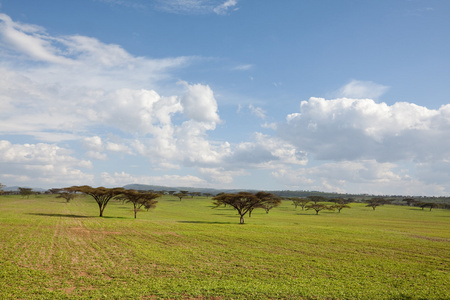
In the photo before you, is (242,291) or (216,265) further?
(216,265)

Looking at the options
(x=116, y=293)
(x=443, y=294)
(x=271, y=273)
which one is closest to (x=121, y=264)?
(x=116, y=293)

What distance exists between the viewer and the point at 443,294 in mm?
18344

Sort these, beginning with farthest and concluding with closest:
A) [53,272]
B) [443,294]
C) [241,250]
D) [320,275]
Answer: [241,250] < [320,275] < [53,272] < [443,294]

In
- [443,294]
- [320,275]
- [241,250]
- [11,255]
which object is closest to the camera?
[443,294]

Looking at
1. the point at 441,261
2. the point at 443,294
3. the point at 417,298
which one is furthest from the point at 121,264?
the point at 441,261

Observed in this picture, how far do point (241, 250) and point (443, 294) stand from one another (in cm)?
1741

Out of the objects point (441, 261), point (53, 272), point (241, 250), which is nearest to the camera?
point (53, 272)

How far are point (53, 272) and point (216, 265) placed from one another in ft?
40.3

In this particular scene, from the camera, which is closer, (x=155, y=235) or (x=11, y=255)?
(x=11, y=255)

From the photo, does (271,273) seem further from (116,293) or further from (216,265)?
(116,293)

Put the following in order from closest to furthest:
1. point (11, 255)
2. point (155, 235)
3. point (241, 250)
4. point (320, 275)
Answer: point (320, 275) < point (11, 255) < point (241, 250) < point (155, 235)

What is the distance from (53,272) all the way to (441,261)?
1404 inches

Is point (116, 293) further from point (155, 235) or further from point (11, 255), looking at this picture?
point (155, 235)

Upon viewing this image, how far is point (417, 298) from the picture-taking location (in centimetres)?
1748
